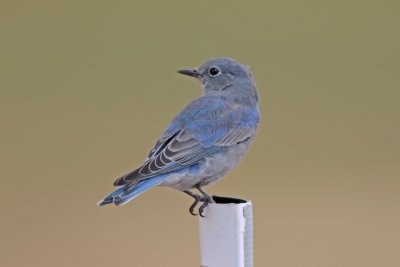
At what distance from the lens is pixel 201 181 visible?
4.61 m

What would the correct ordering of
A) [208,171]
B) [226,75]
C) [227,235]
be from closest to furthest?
[227,235], [208,171], [226,75]

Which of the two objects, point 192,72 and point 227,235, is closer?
point 227,235

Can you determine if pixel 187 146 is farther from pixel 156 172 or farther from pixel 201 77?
pixel 201 77

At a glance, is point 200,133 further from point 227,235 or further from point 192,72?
point 227,235

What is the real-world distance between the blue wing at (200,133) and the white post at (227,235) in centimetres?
68

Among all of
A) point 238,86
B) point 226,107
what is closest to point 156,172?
point 226,107

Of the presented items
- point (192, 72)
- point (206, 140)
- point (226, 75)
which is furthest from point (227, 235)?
point (192, 72)

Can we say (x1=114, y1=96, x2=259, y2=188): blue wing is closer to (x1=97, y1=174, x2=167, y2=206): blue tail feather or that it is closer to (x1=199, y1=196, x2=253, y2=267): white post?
(x1=97, y1=174, x2=167, y2=206): blue tail feather

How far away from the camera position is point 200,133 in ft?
15.6

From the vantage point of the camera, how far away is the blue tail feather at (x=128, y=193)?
3.96 metres

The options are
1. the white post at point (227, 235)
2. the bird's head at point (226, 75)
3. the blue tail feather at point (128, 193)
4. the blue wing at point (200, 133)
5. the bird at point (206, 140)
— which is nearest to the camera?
the white post at point (227, 235)

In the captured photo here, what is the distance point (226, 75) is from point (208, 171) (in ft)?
3.80

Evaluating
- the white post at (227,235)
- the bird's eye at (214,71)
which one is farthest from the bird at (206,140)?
the white post at (227,235)

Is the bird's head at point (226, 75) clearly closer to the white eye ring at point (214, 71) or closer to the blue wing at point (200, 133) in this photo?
the white eye ring at point (214, 71)
